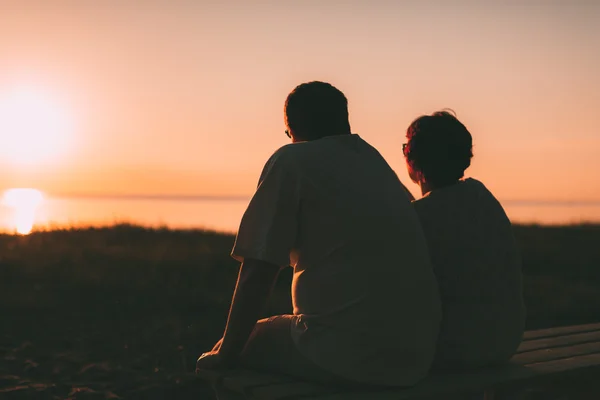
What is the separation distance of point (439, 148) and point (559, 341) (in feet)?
5.63

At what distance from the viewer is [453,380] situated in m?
3.02

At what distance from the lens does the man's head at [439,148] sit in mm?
3109

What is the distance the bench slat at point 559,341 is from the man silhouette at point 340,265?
Answer: 50.3 inches

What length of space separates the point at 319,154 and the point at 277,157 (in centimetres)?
18

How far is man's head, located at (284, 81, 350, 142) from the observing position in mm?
2939

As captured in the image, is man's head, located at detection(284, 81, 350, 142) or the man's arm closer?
the man's arm

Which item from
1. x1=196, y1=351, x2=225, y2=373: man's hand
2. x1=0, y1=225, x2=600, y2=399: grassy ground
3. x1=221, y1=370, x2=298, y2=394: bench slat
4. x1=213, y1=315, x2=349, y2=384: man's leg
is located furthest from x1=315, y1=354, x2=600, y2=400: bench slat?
x1=0, y1=225, x2=600, y2=399: grassy ground

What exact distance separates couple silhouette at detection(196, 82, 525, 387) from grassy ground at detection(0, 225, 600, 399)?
2.19m

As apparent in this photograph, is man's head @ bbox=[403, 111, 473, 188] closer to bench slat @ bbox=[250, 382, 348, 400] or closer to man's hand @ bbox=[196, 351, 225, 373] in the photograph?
bench slat @ bbox=[250, 382, 348, 400]

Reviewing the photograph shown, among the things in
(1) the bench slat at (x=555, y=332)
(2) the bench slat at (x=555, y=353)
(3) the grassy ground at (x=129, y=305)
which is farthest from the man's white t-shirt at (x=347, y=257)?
(3) the grassy ground at (x=129, y=305)

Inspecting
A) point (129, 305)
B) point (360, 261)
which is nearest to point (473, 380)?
point (360, 261)

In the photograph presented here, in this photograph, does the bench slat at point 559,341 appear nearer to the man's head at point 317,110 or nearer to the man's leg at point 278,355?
the man's leg at point 278,355

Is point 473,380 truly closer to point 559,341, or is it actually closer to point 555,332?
point 559,341

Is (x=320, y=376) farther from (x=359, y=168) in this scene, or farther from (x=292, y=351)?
(x=359, y=168)
